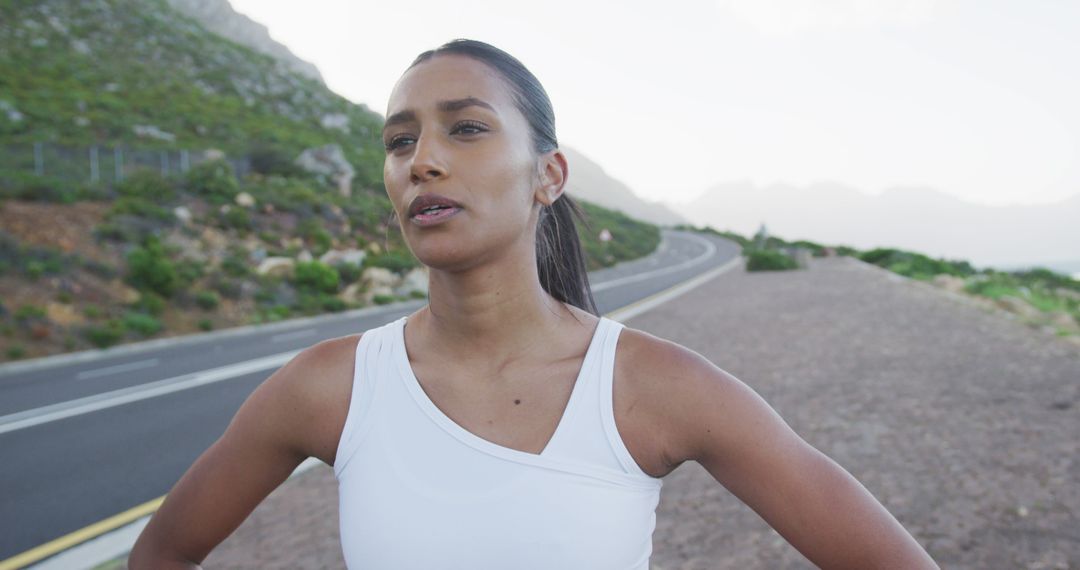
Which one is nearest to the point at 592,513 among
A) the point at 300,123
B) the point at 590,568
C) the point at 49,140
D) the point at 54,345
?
the point at 590,568

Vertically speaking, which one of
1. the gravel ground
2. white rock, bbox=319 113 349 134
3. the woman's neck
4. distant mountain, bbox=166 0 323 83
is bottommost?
the gravel ground

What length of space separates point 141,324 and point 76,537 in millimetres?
13624

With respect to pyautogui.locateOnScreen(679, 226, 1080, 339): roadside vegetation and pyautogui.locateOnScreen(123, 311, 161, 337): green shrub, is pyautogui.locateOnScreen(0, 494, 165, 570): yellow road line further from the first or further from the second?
pyautogui.locateOnScreen(123, 311, 161, 337): green shrub

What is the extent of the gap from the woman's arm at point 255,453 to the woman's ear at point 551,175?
0.59m

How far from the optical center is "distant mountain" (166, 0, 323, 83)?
108 m

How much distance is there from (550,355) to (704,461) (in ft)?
1.32

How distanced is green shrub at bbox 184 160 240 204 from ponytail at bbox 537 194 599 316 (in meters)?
28.0

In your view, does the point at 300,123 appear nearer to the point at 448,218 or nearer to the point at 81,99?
the point at 81,99

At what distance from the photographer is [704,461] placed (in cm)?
147

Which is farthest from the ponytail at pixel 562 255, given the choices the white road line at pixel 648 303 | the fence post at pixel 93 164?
the fence post at pixel 93 164

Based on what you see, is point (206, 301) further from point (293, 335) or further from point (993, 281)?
point (993, 281)

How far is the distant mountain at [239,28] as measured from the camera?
108 metres

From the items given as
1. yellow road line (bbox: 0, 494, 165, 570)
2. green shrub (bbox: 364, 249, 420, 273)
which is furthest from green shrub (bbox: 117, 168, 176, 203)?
yellow road line (bbox: 0, 494, 165, 570)

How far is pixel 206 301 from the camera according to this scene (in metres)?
19.5
